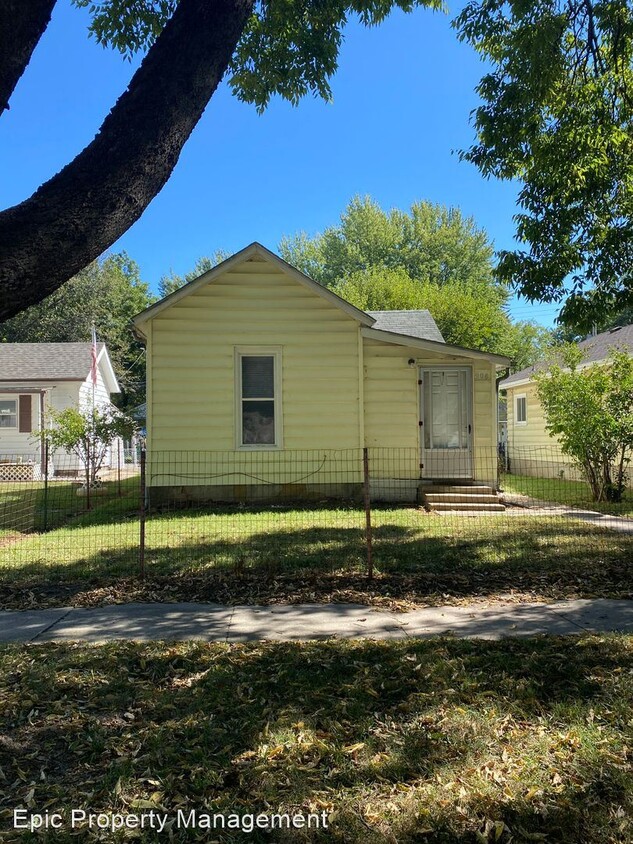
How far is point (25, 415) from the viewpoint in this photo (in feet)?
73.8

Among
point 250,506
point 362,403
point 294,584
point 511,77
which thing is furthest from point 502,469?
point 294,584

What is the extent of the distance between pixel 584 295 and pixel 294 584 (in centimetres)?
612

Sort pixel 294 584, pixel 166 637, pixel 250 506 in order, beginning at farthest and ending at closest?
pixel 250 506 < pixel 294 584 < pixel 166 637

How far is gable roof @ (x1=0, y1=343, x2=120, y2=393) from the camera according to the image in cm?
2269

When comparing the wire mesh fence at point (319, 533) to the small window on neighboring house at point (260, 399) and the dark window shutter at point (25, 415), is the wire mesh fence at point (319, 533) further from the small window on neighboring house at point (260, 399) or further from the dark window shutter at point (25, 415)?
the dark window shutter at point (25, 415)

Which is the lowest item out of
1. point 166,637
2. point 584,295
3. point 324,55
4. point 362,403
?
point 166,637

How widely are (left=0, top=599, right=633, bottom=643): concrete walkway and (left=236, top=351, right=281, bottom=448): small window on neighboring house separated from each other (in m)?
6.43

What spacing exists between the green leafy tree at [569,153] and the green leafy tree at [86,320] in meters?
32.1

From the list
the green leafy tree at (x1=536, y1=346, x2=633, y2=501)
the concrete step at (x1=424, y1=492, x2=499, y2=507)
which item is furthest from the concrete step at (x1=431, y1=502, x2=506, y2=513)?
the green leafy tree at (x1=536, y1=346, x2=633, y2=501)

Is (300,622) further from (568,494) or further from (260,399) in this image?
(568,494)

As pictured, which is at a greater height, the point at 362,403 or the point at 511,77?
the point at 511,77

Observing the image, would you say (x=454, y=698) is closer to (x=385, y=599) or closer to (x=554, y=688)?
(x=554, y=688)

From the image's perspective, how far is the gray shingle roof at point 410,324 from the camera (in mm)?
14648

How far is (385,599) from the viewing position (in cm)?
580
